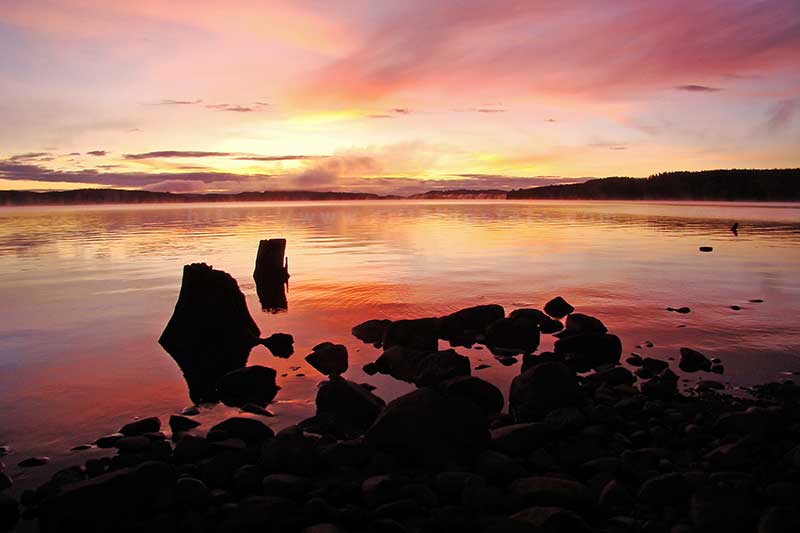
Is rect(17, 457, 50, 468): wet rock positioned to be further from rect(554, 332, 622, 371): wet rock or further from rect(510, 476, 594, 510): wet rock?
rect(554, 332, 622, 371): wet rock

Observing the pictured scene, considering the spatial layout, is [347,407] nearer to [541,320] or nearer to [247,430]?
[247,430]

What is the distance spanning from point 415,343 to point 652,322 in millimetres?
8380

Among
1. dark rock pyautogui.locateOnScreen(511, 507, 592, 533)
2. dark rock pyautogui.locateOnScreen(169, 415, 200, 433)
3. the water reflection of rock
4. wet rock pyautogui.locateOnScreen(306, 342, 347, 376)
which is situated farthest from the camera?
the water reflection of rock

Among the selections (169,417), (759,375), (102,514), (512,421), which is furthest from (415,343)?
(102,514)

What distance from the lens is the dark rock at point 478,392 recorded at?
1052cm

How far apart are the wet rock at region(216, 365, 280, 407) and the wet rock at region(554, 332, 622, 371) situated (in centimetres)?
731

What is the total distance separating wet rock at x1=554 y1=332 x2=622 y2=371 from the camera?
1370cm

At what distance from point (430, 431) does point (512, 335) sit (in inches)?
302

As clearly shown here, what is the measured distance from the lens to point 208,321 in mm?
16484

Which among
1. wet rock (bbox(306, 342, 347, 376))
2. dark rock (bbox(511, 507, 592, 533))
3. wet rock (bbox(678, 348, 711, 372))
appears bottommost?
wet rock (bbox(306, 342, 347, 376))

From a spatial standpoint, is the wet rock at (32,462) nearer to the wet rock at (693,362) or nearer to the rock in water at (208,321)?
the rock in water at (208,321)

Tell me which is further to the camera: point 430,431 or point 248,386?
point 248,386

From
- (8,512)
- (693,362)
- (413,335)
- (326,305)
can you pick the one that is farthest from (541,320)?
(8,512)

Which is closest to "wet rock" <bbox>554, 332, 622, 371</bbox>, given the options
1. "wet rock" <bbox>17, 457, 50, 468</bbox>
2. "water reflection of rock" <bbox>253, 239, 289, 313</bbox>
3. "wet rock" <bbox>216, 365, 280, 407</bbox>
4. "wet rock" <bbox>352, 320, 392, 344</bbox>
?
"wet rock" <bbox>352, 320, 392, 344</bbox>
